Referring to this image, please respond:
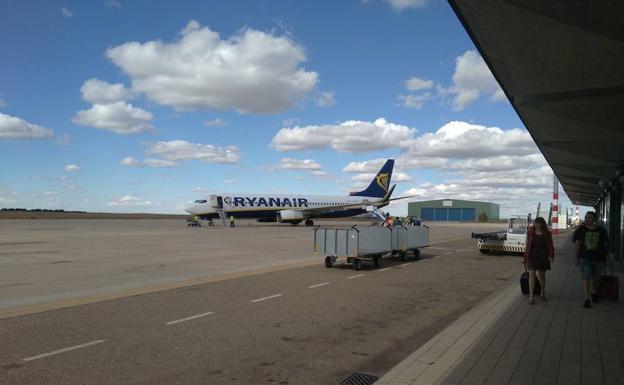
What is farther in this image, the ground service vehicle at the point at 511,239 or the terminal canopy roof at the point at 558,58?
the ground service vehicle at the point at 511,239

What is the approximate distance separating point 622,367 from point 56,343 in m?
6.86

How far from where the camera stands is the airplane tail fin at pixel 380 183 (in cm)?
6488

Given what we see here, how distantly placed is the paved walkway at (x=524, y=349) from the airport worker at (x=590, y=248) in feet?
1.99

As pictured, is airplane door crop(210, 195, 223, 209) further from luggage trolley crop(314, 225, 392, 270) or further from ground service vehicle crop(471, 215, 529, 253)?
luggage trolley crop(314, 225, 392, 270)

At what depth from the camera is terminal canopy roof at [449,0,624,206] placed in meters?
6.27

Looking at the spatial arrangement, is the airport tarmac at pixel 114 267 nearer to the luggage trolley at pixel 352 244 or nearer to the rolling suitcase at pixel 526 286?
the luggage trolley at pixel 352 244

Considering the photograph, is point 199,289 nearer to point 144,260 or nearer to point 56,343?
point 56,343

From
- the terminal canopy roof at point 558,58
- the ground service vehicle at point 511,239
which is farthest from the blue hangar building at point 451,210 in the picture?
the terminal canopy roof at point 558,58

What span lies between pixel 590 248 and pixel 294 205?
4559cm

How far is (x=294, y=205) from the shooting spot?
5422 cm

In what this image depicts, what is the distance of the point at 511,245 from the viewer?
21.3 m

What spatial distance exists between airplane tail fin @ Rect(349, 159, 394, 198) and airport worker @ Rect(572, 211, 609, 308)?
55406 millimetres

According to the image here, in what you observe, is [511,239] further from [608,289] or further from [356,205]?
[356,205]

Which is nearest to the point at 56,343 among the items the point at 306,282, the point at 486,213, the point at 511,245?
the point at 306,282
